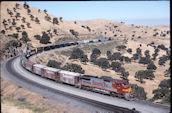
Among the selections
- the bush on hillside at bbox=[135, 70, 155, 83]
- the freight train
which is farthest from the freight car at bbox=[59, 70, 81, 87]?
the bush on hillside at bbox=[135, 70, 155, 83]

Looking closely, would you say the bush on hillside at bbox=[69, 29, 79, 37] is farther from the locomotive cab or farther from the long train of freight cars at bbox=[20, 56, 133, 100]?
the locomotive cab

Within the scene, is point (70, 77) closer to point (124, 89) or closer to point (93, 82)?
point (93, 82)

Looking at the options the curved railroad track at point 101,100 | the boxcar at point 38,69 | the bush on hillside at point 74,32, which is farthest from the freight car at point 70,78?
the bush on hillside at point 74,32

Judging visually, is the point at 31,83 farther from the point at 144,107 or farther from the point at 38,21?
the point at 38,21

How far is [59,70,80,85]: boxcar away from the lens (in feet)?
140

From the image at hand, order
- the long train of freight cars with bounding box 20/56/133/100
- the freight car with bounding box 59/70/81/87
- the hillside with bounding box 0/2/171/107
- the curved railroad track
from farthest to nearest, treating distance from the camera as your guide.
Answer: the hillside with bounding box 0/2/171/107
the freight car with bounding box 59/70/81/87
the long train of freight cars with bounding box 20/56/133/100
the curved railroad track

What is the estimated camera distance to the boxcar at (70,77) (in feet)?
140

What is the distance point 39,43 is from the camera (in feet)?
403

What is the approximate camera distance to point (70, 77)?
144 feet

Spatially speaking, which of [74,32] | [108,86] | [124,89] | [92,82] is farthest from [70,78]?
[74,32]

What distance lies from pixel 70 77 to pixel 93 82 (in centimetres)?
684

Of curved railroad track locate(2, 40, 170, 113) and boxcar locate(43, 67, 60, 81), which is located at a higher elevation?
boxcar locate(43, 67, 60, 81)

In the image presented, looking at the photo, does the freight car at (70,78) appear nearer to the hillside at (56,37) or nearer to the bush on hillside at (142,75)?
the hillside at (56,37)

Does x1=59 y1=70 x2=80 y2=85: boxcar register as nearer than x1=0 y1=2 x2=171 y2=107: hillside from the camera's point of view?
Yes
